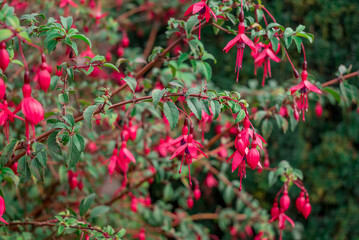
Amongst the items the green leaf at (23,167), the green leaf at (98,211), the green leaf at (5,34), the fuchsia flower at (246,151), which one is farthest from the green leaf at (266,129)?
the green leaf at (5,34)

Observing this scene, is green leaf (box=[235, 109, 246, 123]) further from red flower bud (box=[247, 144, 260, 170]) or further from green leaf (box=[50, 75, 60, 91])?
green leaf (box=[50, 75, 60, 91])

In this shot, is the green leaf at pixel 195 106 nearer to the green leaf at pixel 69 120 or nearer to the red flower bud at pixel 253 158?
the red flower bud at pixel 253 158

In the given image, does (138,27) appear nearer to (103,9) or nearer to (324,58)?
(103,9)

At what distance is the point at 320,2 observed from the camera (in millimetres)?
1603

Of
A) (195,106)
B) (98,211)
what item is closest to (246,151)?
(195,106)

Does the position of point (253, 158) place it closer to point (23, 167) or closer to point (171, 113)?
point (171, 113)

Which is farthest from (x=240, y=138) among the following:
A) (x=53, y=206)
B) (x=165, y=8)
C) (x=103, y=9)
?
(x=103, y=9)

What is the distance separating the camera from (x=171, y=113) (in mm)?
708

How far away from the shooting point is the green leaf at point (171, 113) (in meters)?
0.70

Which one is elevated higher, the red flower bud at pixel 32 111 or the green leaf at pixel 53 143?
the red flower bud at pixel 32 111

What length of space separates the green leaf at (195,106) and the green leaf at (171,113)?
0.03 metres

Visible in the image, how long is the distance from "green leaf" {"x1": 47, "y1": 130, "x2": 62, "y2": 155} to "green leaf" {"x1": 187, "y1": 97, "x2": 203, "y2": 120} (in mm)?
273

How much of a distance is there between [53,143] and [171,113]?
24 cm

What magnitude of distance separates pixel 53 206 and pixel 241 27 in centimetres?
102
